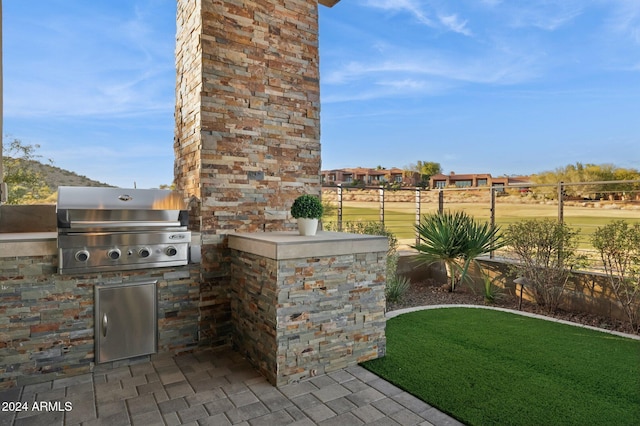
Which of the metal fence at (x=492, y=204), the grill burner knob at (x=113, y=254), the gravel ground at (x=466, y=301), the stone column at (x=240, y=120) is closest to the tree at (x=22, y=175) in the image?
the stone column at (x=240, y=120)

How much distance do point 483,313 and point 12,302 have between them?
15.4ft

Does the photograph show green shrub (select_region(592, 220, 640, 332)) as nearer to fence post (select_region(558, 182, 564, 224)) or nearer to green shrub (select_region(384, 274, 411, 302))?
fence post (select_region(558, 182, 564, 224))

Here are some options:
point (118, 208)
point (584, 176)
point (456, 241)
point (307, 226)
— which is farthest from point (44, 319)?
point (584, 176)

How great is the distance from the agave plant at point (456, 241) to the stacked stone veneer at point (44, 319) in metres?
4.08

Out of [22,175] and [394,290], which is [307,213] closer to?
[394,290]

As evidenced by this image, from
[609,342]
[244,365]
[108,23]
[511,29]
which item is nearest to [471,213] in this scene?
[609,342]

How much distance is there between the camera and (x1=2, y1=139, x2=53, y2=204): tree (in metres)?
4.00

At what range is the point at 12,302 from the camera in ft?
9.09

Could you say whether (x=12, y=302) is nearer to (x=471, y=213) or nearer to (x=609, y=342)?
(x=609, y=342)

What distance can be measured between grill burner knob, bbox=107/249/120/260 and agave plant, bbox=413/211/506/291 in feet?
13.7

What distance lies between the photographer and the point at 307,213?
3195mm

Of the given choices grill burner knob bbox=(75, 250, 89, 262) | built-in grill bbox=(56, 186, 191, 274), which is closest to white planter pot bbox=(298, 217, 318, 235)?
built-in grill bbox=(56, 186, 191, 274)

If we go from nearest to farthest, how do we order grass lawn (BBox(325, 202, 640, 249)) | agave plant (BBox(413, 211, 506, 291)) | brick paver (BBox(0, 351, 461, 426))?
brick paver (BBox(0, 351, 461, 426))
grass lawn (BBox(325, 202, 640, 249))
agave plant (BBox(413, 211, 506, 291))

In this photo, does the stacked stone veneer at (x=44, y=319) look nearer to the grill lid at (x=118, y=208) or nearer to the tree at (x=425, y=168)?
the grill lid at (x=118, y=208)
